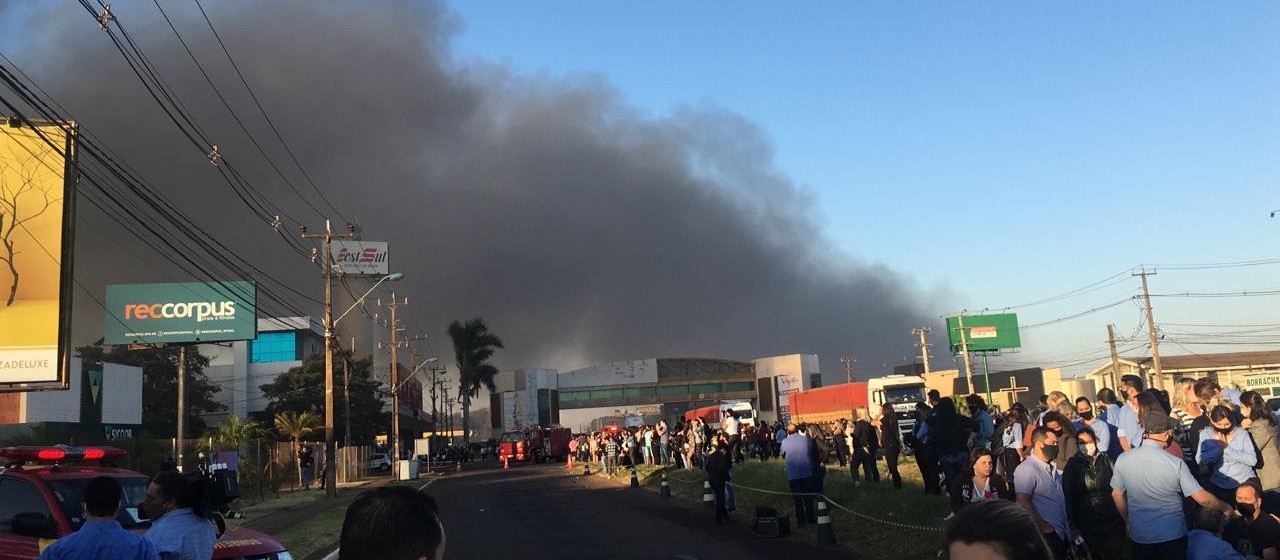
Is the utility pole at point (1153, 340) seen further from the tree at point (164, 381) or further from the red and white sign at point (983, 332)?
the tree at point (164, 381)

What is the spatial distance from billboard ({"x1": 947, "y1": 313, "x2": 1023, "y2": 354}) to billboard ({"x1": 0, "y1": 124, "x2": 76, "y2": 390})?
78.3 m

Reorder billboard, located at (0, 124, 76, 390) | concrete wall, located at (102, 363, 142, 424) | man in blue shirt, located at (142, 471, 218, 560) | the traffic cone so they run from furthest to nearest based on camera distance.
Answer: concrete wall, located at (102, 363, 142, 424) < billboard, located at (0, 124, 76, 390) < the traffic cone < man in blue shirt, located at (142, 471, 218, 560)

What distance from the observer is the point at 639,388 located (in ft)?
409

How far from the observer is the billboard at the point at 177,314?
49.5m

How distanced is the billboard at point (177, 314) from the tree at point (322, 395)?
20.7 meters

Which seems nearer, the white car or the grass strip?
the grass strip

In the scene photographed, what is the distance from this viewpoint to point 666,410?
120 meters

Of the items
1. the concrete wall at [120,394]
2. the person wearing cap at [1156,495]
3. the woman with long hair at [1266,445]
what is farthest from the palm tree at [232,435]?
the person wearing cap at [1156,495]

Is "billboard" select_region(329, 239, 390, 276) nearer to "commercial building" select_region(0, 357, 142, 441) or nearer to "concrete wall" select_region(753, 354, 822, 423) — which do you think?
"commercial building" select_region(0, 357, 142, 441)

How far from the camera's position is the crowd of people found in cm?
→ 749

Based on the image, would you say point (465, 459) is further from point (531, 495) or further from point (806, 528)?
point (806, 528)

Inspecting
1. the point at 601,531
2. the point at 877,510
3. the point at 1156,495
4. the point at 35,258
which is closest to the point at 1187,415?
the point at 1156,495

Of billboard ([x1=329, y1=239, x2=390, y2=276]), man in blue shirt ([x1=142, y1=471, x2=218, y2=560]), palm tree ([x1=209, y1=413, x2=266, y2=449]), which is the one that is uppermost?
billboard ([x1=329, y1=239, x2=390, y2=276])

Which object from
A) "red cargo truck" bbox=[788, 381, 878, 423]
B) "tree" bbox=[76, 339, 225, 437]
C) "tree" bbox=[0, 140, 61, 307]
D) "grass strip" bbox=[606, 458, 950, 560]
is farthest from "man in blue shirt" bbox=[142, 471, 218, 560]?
"tree" bbox=[76, 339, 225, 437]
